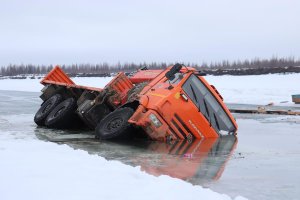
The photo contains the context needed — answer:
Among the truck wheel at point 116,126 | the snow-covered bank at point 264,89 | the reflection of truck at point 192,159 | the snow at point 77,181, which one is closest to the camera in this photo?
the snow at point 77,181

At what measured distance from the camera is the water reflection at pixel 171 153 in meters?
7.32

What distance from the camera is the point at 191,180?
6719mm

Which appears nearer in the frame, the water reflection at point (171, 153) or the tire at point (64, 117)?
the water reflection at point (171, 153)

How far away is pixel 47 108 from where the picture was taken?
546 inches

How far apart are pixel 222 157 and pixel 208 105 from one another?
89.6 inches

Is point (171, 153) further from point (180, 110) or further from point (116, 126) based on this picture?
point (116, 126)

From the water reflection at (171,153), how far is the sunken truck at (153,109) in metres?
0.28

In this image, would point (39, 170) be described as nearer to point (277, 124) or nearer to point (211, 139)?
point (211, 139)

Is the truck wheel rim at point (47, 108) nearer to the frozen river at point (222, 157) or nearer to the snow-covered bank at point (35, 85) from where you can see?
the frozen river at point (222, 157)

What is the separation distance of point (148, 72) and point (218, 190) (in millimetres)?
7414

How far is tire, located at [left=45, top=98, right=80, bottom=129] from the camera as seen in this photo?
12.8 m

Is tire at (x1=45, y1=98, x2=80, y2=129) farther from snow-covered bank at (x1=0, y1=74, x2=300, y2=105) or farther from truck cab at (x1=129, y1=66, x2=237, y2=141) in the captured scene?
snow-covered bank at (x1=0, y1=74, x2=300, y2=105)

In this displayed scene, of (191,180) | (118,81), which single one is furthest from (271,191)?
(118,81)

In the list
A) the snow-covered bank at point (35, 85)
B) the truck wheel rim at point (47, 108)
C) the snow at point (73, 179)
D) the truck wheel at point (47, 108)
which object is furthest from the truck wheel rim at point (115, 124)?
the snow-covered bank at point (35, 85)
